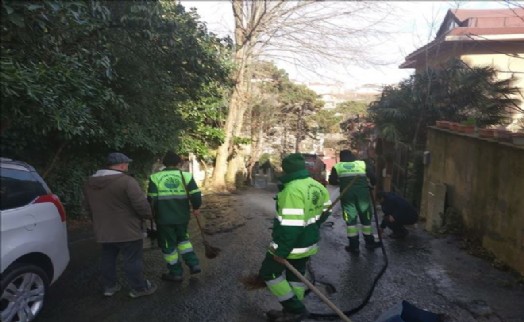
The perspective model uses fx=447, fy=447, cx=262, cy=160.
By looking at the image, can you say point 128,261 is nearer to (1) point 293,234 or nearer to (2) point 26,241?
(2) point 26,241

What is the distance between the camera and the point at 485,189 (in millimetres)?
6711

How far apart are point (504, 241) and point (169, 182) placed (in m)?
4.48

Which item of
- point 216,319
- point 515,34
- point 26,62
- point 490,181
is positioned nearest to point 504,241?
point 490,181

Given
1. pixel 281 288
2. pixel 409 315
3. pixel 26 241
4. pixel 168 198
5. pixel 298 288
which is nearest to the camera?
pixel 409 315

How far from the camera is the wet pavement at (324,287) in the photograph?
4570 mm

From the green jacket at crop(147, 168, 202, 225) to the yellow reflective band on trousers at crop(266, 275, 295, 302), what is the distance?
1585 mm

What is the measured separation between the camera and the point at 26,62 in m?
4.93

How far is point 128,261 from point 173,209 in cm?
78

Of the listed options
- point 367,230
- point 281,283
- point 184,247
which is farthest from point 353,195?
point 281,283

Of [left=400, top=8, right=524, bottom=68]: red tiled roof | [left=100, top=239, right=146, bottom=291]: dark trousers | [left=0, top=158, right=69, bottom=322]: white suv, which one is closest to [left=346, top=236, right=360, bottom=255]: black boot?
[left=100, top=239, right=146, bottom=291]: dark trousers

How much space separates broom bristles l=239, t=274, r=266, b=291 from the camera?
5.28 m

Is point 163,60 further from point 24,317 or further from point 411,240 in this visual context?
point 411,240

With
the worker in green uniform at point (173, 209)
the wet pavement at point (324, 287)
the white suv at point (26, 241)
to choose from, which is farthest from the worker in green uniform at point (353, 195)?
the white suv at point (26, 241)

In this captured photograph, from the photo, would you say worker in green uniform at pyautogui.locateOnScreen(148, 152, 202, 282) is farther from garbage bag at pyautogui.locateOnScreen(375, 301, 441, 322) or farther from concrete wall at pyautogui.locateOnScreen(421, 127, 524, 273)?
concrete wall at pyautogui.locateOnScreen(421, 127, 524, 273)
